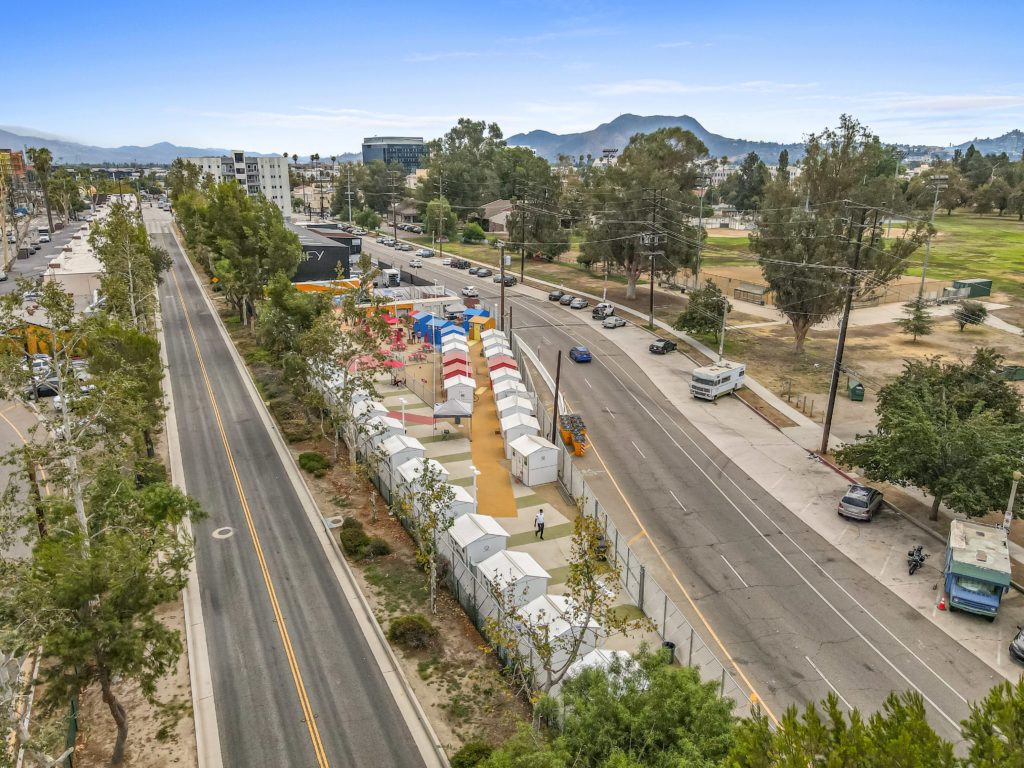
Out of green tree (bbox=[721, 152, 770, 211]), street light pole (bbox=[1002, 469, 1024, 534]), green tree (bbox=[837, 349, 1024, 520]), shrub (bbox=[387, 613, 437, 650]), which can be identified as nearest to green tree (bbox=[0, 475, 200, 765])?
shrub (bbox=[387, 613, 437, 650])

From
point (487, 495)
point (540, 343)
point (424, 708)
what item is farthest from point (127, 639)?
point (540, 343)

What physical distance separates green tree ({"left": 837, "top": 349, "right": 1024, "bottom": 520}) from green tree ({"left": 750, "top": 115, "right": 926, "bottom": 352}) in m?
19.2

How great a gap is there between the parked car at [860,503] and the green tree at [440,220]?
98153mm

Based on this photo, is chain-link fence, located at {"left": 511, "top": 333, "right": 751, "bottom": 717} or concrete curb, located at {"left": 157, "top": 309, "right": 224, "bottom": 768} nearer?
concrete curb, located at {"left": 157, "top": 309, "right": 224, "bottom": 768}

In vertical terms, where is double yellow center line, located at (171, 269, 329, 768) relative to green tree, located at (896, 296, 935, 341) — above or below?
below

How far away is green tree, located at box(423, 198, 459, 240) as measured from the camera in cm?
12669

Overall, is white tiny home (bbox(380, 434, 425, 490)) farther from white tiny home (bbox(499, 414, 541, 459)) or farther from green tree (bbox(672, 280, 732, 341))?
green tree (bbox(672, 280, 732, 341))

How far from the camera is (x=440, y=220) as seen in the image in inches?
4813

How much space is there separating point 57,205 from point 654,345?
16353 centimetres

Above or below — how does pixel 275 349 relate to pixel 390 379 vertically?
above

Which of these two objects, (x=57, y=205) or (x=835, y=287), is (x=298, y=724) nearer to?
(x=835, y=287)

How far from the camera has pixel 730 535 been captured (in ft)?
107

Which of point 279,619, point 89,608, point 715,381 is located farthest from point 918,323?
point 89,608

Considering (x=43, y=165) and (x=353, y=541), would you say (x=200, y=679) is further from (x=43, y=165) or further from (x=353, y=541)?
(x=43, y=165)
